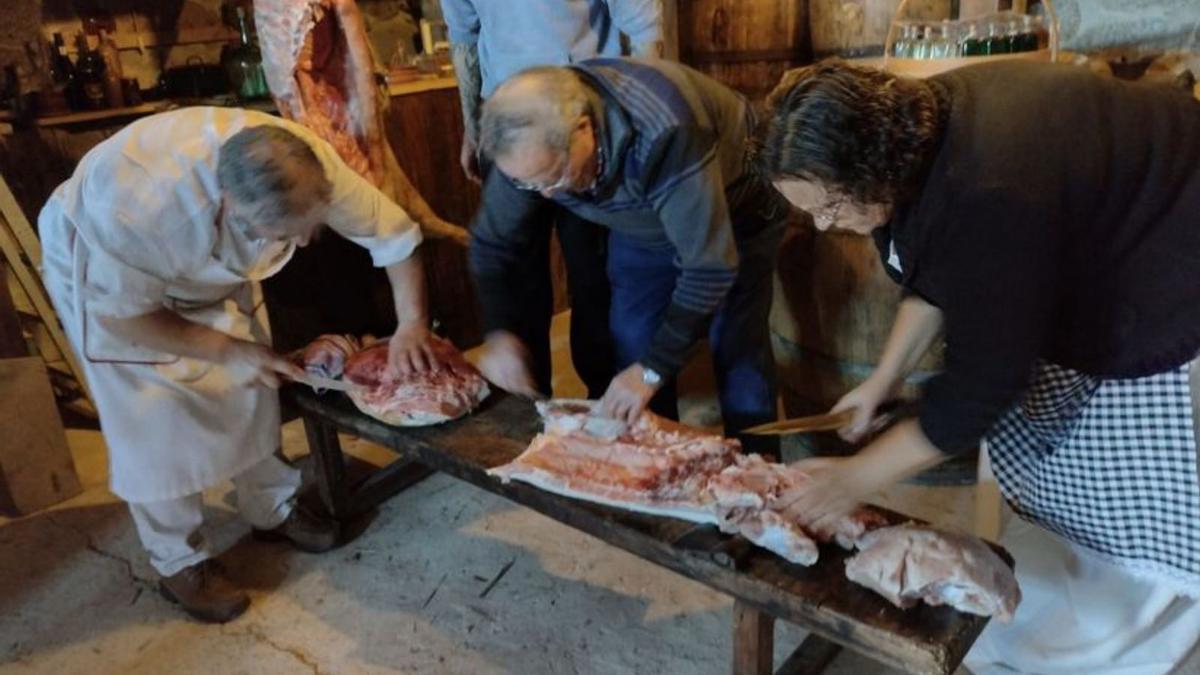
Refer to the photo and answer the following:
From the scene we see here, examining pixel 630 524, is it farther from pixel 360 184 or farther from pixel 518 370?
pixel 360 184

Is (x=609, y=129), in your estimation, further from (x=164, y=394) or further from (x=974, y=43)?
(x=164, y=394)

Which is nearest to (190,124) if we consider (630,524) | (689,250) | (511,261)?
(511,261)

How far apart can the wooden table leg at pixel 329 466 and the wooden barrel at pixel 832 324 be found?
1573mm

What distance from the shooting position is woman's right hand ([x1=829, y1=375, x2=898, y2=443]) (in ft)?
6.61

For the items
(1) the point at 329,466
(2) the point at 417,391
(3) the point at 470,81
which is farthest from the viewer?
(3) the point at 470,81

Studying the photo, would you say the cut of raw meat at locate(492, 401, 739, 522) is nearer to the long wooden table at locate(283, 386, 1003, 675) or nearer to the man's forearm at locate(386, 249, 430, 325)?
the long wooden table at locate(283, 386, 1003, 675)

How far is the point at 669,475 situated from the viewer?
198 centimetres

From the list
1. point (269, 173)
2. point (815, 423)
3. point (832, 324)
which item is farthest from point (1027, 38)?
point (269, 173)

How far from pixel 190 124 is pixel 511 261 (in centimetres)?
89

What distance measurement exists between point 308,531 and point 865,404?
1.81 metres

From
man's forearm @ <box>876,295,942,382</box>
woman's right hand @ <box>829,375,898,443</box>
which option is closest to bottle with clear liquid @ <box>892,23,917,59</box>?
man's forearm @ <box>876,295,942,382</box>

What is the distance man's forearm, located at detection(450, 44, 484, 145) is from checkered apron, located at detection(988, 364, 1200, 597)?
1991mm

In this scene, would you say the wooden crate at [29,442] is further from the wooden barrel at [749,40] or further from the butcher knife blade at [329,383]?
the wooden barrel at [749,40]

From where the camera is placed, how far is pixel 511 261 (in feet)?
8.36
